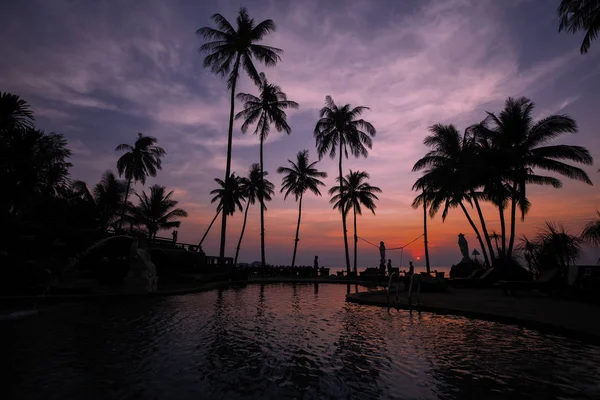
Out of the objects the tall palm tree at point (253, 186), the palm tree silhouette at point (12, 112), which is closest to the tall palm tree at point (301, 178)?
the tall palm tree at point (253, 186)

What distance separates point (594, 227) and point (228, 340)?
22.9 meters

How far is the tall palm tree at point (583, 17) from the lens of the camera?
13.7 m

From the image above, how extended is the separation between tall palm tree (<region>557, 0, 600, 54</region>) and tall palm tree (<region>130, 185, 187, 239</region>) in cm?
4107

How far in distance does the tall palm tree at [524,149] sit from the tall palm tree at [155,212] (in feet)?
120

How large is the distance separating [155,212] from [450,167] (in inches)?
1384

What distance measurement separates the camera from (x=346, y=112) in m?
38.6

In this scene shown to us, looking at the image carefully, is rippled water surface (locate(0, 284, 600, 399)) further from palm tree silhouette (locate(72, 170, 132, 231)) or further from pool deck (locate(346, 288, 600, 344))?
palm tree silhouette (locate(72, 170, 132, 231))

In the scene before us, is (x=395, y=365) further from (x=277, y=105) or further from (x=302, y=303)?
(x=277, y=105)

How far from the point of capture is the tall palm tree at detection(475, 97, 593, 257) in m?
24.2

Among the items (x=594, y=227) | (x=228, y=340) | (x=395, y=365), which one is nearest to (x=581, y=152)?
(x=594, y=227)

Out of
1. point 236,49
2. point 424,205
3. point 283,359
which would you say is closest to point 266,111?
point 236,49

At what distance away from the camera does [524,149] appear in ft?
84.3

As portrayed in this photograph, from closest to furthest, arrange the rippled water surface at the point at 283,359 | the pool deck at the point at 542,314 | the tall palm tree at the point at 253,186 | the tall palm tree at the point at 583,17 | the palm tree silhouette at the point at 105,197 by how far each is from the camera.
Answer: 1. the rippled water surface at the point at 283,359
2. the pool deck at the point at 542,314
3. the tall palm tree at the point at 583,17
4. the palm tree silhouette at the point at 105,197
5. the tall palm tree at the point at 253,186

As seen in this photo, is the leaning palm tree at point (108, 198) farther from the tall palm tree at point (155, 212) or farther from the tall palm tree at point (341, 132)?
the tall palm tree at point (341, 132)
